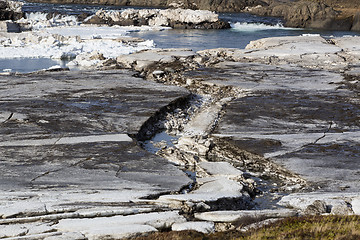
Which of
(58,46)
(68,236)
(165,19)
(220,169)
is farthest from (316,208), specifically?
(165,19)

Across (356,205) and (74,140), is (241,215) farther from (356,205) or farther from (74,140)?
(74,140)

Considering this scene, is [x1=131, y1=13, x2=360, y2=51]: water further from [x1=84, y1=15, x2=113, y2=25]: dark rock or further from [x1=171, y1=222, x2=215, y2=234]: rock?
[x1=171, y1=222, x2=215, y2=234]: rock

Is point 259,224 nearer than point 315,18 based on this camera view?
Yes

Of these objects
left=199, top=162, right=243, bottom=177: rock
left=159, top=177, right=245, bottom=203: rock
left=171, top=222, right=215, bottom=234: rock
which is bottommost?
left=199, top=162, right=243, bottom=177: rock

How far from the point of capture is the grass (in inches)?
184

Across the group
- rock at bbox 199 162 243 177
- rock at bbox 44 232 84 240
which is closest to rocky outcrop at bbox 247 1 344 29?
rock at bbox 199 162 243 177

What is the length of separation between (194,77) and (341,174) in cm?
724

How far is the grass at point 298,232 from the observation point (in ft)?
15.3

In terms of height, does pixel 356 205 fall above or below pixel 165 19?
above

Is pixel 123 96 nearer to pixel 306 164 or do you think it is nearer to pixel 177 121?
pixel 177 121

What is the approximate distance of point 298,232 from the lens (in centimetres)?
480

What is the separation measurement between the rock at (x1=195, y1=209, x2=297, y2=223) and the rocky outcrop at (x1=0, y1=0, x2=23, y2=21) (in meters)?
37.3

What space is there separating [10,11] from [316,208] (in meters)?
40.4

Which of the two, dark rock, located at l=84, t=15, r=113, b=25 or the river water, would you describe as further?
dark rock, located at l=84, t=15, r=113, b=25
